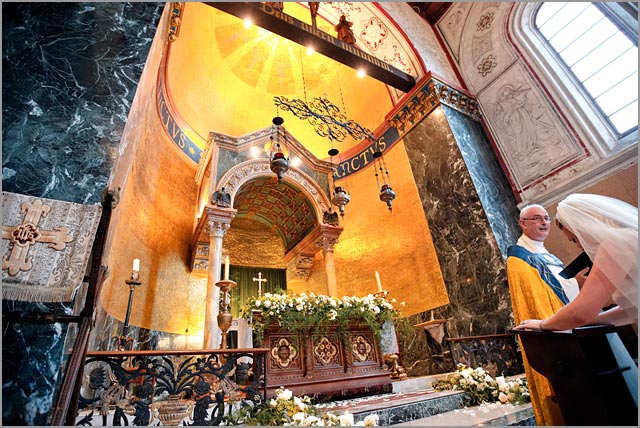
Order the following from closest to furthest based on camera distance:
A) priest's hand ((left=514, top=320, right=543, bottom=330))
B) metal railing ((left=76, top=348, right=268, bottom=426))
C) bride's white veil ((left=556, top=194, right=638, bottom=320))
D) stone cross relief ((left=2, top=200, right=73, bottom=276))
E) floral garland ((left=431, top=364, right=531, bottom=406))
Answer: bride's white veil ((left=556, top=194, right=638, bottom=320))
priest's hand ((left=514, top=320, right=543, bottom=330))
stone cross relief ((left=2, top=200, right=73, bottom=276))
metal railing ((left=76, top=348, right=268, bottom=426))
floral garland ((left=431, top=364, right=531, bottom=406))

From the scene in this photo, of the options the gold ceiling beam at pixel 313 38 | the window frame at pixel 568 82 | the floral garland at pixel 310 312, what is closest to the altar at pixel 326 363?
the floral garland at pixel 310 312

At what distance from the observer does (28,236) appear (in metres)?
2.26

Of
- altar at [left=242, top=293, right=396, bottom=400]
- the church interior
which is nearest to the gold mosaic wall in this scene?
the church interior

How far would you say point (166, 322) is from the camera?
7.73m

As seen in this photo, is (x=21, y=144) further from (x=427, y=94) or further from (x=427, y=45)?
(x=427, y=45)

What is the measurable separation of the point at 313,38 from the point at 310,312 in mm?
6566

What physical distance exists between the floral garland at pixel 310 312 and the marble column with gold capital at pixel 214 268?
1.64 meters

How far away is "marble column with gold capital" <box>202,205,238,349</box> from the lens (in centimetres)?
589

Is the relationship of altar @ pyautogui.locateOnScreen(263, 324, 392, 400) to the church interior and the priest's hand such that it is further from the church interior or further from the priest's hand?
the priest's hand

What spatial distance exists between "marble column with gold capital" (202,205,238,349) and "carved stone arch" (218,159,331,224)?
50 cm

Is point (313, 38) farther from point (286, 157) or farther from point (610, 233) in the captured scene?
point (610, 233)

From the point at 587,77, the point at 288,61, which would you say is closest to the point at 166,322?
the point at 288,61

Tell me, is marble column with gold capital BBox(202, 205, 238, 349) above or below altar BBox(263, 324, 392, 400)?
above

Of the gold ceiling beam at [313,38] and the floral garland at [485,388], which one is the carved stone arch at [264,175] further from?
the floral garland at [485,388]
